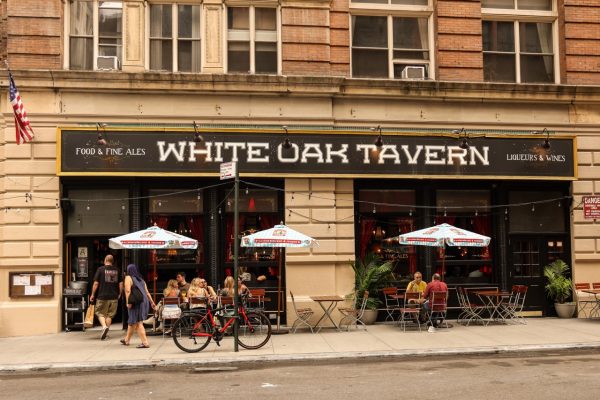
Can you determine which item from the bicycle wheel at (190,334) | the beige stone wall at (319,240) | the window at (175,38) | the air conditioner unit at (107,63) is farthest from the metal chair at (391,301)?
the air conditioner unit at (107,63)

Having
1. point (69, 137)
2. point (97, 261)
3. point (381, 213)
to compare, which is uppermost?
point (69, 137)

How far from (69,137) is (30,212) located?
2066 mm

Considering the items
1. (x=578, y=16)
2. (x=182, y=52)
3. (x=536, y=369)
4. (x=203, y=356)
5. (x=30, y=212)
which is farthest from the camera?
(x=578, y=16)

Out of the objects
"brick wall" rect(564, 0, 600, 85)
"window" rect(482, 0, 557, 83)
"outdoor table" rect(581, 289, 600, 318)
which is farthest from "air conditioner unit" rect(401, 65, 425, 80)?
"outdoor table" rect(581, 289, 600, 318)

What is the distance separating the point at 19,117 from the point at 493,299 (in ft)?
42.1

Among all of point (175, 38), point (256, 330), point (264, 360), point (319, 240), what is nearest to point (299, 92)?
point (175, 38)

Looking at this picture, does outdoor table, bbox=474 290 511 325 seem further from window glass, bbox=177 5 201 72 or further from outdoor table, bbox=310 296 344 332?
window glass, bbox=177 5 201 72

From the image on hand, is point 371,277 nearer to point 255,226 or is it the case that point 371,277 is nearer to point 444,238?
point 444,238

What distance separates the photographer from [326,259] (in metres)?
16.6

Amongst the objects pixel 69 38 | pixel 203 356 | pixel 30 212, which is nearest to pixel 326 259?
pixel 203 356

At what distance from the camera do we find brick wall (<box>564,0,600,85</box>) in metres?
18.1

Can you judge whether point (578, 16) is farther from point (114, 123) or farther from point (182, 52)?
point (114, 123)

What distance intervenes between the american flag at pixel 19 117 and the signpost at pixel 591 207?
14.7 m

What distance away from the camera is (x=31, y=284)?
15.6 meters
